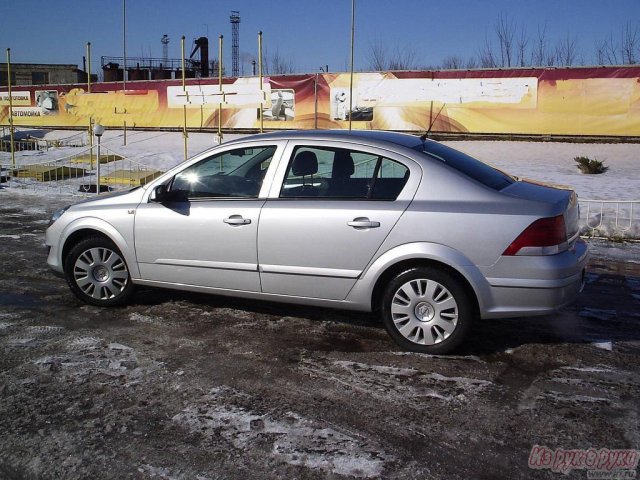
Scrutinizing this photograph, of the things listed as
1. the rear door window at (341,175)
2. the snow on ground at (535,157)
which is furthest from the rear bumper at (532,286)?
the snow on ground at (535,157)

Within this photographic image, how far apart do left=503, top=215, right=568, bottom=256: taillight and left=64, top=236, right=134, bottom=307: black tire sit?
10.9ft

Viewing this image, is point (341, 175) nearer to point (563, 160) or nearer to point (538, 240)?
point (538, 240)

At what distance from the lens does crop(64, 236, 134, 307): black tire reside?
544 cm

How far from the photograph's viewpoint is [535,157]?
21.4 m

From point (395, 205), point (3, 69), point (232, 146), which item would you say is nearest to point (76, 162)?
point (232, 146)

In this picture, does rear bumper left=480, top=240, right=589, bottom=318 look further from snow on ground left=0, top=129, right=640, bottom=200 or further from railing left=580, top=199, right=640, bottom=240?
snow on ground left=0, top=129, right=640, bottom=200

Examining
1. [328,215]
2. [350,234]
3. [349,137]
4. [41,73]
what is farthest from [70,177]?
[41,73]

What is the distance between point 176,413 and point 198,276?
5.71ft

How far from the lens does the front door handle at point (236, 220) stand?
4.79 metres

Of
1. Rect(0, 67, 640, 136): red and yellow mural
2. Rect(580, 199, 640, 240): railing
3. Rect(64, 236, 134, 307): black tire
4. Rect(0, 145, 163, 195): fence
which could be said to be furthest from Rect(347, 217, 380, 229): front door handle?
Rect(0, 67, 640, 136): red and yellow mural

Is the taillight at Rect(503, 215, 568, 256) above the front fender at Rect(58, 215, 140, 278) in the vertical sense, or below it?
above

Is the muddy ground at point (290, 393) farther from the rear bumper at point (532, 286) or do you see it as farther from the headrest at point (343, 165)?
the headrest at point (343, 165)

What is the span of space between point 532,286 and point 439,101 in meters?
20.3

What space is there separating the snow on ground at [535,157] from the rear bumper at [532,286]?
10734 millimetres
